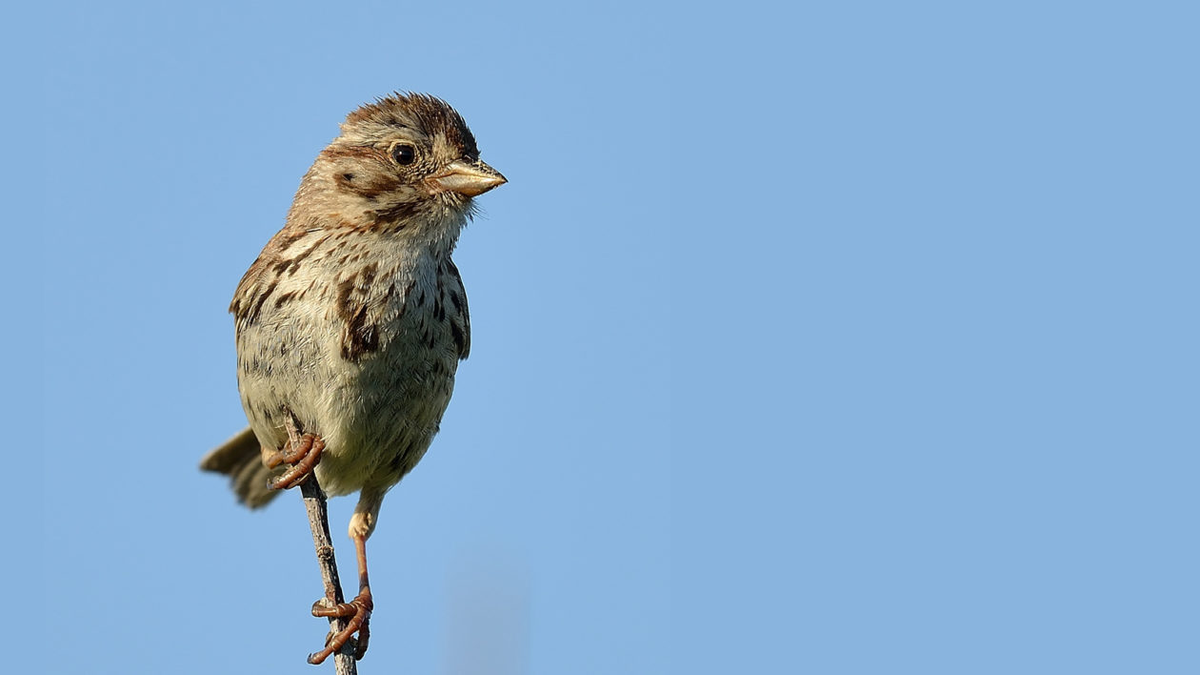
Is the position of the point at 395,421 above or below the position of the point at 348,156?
below

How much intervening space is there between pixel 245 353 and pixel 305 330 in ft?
1.35

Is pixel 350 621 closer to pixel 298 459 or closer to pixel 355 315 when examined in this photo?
pixel 298 459

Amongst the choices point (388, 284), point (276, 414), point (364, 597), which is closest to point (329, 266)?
point (388, 284)

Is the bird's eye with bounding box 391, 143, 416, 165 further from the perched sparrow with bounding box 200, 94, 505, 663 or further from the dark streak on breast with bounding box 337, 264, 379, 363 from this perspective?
the dark streak on breast with bounding box 337, 264, 379, 363

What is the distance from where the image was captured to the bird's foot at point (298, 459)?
20.1 ft

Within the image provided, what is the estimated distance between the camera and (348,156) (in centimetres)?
659

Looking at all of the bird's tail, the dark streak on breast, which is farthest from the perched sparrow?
the bird's tail

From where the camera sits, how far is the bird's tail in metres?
8.09

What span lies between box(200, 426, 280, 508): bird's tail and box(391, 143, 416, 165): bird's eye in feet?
7.77

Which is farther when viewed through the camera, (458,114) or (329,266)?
(458,114)

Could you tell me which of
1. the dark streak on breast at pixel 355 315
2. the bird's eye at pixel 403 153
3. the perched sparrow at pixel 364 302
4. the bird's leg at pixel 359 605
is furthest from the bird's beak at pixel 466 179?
the bird's leg at pixel 359 605

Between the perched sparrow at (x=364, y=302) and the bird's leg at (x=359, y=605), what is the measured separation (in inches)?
0.9

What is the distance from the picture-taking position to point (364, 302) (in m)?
6.17

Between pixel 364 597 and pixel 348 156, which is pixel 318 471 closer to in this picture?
pixel 364 597
